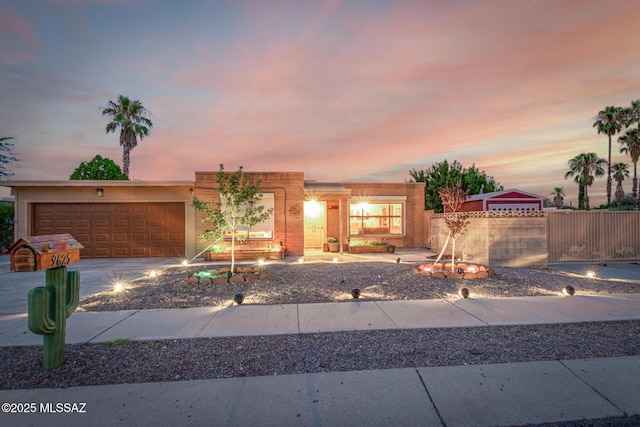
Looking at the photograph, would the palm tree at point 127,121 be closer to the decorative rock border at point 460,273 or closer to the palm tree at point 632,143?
the decorative rock border at point 460,273

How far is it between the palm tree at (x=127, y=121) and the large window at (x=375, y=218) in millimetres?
22342

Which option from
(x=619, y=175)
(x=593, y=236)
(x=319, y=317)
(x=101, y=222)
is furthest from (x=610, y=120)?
(x=101, y=222)

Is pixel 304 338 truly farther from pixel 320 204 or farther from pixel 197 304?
pixel 320 204

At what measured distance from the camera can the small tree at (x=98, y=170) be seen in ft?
92.8

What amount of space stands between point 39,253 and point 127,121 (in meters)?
29.9

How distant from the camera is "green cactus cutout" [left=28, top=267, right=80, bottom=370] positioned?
352 cm

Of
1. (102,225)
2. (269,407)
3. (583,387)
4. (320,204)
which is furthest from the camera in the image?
(320,204)

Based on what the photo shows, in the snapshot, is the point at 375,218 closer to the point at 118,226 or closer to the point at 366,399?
the point at 118,226

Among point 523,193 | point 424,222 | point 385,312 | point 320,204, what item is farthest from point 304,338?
point 523,193

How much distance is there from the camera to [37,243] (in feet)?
11.6

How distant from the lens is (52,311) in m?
3.77

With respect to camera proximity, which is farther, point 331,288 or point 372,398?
point 331,288

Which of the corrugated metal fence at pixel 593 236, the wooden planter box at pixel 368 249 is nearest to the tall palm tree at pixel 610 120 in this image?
the corrugated metal fence at pixel 593 236

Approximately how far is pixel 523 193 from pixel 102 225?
2666 centimetres
